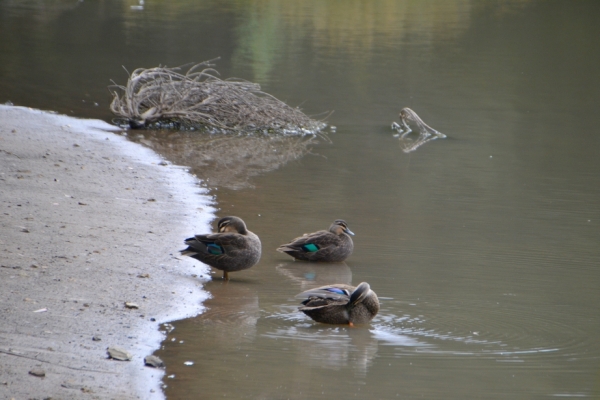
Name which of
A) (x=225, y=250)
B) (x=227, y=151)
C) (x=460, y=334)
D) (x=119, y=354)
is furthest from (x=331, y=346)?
(x=227, y=151)

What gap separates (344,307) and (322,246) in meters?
1.94

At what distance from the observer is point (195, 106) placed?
1555 cm

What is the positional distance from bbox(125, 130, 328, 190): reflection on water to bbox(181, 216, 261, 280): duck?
3726mm

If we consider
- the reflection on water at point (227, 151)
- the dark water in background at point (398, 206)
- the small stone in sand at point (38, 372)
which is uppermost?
the small stone in sand at point (38, 372)

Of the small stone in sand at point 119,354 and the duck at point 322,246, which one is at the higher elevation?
the small stone in sand at point 119,354

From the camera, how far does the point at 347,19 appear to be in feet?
135

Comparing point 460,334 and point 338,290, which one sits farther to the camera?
point 338,290

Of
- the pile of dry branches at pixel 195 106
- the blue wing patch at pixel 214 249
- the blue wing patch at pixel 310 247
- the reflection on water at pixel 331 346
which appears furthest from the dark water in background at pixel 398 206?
the pile of dry branches at pixel 195 106

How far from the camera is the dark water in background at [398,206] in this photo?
6.05 meters

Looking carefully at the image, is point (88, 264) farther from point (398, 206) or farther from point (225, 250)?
point (398, 206)

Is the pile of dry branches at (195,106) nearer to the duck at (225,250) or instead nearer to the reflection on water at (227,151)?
the reflection on water at (227,151)

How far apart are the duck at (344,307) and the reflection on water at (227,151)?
4803 millimetres

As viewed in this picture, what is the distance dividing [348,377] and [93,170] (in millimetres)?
6151

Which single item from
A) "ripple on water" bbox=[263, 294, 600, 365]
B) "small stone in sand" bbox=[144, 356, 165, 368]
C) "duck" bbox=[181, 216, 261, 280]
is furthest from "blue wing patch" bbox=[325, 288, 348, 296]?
"small stone in sand" bbox=[144, 356, 165, 368]
